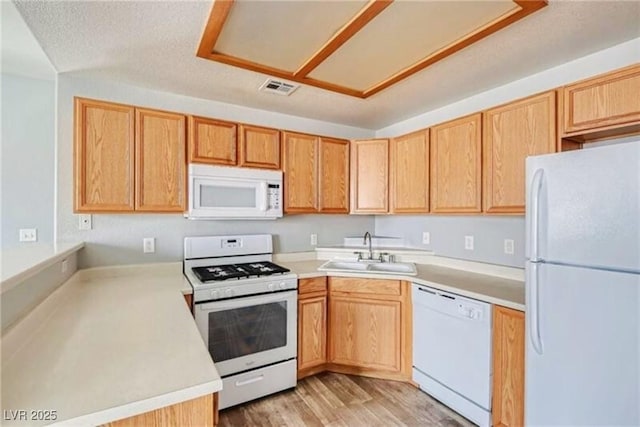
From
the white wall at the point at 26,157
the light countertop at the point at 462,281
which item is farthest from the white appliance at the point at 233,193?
the white wall at the point at 26,157

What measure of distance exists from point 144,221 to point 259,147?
3.59ft

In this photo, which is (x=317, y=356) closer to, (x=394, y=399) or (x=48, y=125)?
(x=394, y=399)

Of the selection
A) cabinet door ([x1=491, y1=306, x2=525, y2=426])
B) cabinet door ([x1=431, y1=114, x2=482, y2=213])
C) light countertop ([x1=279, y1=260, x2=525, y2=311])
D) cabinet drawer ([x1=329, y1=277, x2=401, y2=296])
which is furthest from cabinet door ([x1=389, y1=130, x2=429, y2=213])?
cabinet door ([x1=491, y1=306, x2=525, y2=426])

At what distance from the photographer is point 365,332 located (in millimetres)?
2518

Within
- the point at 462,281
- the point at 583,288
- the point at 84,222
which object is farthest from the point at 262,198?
the point at 583,288

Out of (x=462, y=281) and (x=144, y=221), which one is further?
(x=144, y=221)

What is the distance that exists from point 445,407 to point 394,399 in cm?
35

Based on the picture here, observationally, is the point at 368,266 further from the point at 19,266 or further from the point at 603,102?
the point at 19,266

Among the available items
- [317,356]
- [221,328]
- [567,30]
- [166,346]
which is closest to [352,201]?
[317,356]

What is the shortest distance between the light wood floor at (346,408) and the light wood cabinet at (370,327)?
136 mm

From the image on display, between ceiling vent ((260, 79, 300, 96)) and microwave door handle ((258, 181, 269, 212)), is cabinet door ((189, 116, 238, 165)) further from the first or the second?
ceiling vent ((260, 79, 300, 96))

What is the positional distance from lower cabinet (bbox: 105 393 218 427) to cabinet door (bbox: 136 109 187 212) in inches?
65.5

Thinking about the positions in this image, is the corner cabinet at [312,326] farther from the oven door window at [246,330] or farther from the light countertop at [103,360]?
the light countertop at [103,360]

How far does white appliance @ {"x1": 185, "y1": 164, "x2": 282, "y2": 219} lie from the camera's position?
2301 mm
